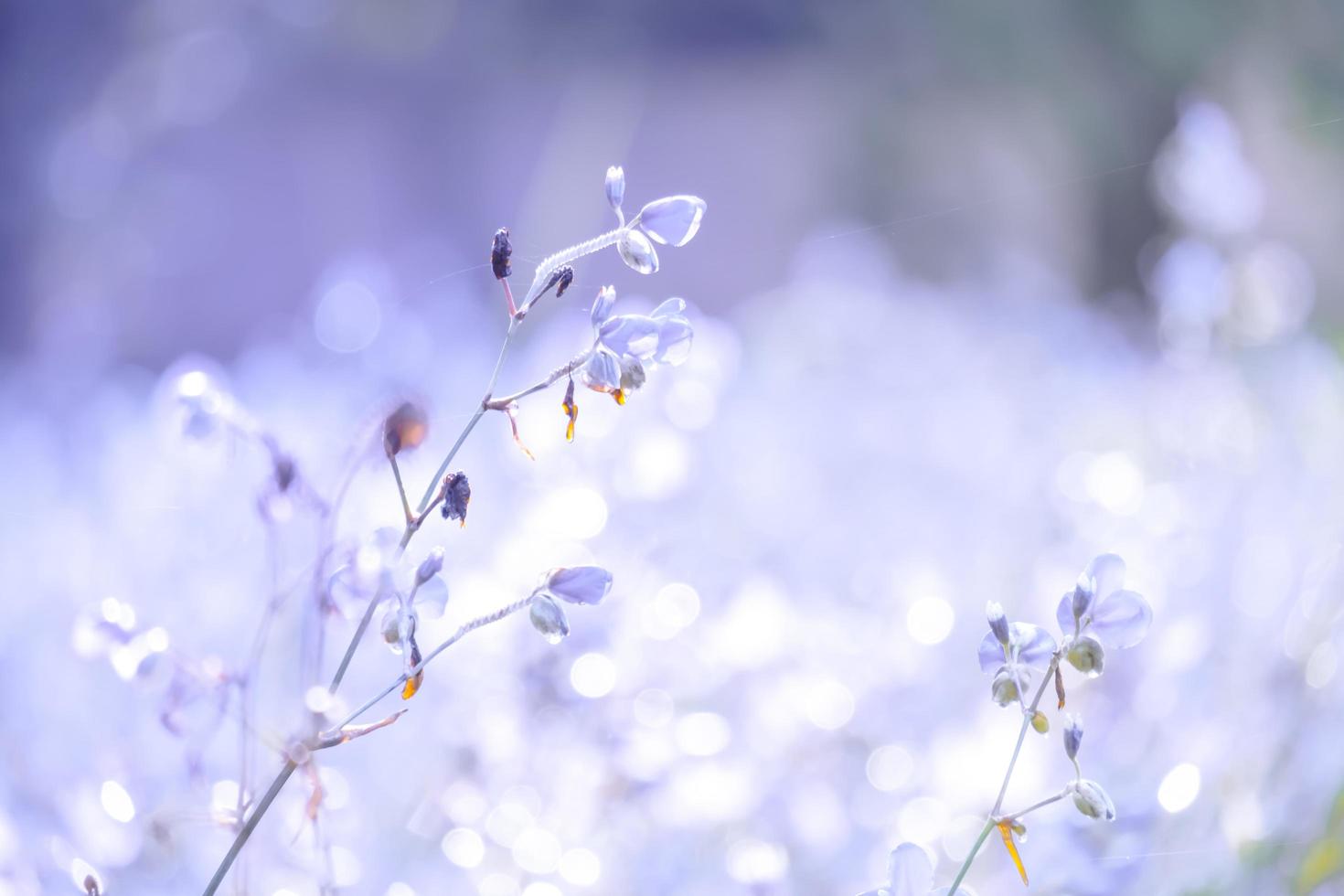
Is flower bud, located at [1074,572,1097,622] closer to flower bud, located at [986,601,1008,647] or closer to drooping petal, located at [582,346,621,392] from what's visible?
flower bud, located at [986,601,1008,647]

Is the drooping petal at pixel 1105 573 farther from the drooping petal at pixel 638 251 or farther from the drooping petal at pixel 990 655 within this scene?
the drooping petal at pixel 638 251

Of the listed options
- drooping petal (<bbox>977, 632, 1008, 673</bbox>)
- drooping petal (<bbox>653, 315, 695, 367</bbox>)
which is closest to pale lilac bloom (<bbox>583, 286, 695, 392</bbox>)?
drooping petal (<bbox>653, 315, 695, 367</bbox>)

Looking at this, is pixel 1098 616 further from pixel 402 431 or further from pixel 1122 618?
pixel 402 431

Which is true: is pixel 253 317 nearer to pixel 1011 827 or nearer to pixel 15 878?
pixel 15 878

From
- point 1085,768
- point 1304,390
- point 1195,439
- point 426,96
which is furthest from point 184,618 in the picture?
point 426,96

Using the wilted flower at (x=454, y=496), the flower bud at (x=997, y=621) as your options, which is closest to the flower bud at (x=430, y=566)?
the wilted flower at (x=454, y=496)

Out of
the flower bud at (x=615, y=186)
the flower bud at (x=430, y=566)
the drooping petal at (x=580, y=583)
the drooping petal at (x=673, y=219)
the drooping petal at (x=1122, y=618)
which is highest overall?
the flower bud at (x=615, y=186)
